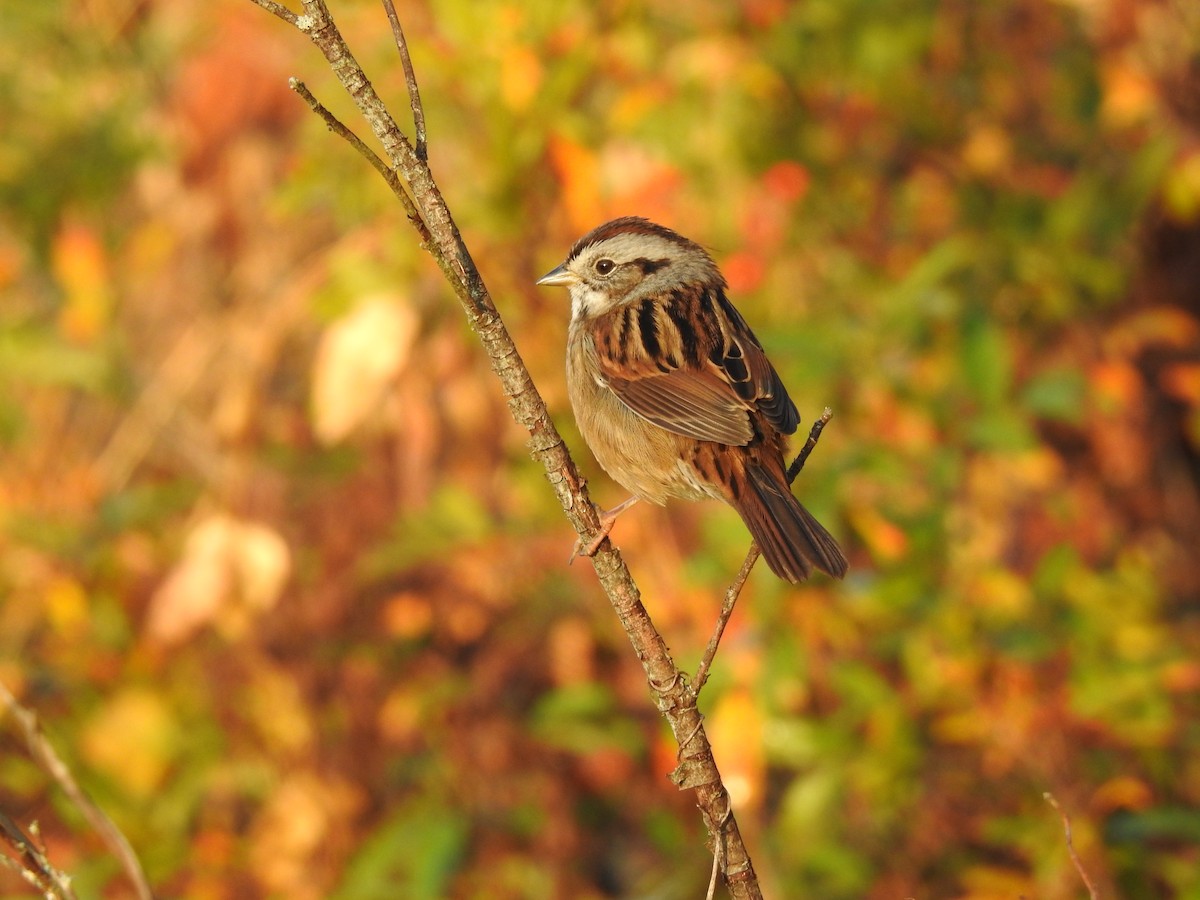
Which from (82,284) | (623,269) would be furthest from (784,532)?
(82,284)

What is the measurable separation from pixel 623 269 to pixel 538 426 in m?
1.45

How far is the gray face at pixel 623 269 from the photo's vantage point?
3.37m

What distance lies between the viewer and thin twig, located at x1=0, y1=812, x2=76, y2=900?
1.73 metres

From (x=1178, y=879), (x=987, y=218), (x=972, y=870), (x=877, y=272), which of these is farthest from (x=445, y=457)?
(x=1178, y=879)

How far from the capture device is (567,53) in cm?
400

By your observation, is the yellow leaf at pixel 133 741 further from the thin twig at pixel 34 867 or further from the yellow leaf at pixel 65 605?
the thin twig at pixel 34 867

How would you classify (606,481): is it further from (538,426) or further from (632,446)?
(538,426)

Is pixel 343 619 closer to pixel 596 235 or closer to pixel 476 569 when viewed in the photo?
pixel 476 569

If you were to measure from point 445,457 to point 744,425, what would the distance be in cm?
259

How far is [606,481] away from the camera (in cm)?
427

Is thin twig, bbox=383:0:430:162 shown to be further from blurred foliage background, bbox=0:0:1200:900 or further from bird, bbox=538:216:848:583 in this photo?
blurred foliage background, bbox=0:0:1200:900

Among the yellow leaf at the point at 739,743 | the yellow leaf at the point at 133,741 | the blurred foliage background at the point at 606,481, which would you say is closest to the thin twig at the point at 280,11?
the blurred foliage background at the point at 606,481

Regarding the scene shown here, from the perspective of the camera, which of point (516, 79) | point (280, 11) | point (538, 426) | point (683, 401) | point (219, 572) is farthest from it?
point (219, 572)

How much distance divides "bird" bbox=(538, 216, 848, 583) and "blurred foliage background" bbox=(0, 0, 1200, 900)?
426 mm
